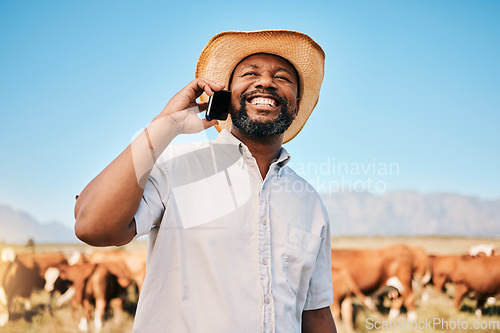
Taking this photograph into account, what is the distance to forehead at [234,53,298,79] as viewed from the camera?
6.90 feet

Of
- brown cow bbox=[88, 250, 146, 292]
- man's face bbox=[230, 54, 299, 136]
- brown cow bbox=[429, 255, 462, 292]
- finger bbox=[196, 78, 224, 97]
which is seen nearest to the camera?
finger bbox=[196, 78, 224, 97]

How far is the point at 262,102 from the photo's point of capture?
1.87m

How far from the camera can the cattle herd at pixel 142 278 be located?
816cm

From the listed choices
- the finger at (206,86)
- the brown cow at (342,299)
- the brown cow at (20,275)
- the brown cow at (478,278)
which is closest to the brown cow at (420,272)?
the brown cow at (478,278)

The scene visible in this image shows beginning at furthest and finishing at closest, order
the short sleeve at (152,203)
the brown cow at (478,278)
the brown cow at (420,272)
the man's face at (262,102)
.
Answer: the brown cow at (420,272), the brown cow at (478,278), the man's face at (262,102), the short sleeve at (152,203)

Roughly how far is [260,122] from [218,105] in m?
0.24

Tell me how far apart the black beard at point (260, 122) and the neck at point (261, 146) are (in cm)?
4

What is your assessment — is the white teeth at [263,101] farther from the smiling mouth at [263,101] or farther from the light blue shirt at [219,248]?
the light blue shirt at [219,248]

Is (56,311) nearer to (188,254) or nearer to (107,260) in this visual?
(107,260)

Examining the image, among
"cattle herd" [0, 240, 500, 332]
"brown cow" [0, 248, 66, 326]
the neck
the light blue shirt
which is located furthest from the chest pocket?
"brown cow" [0, 248, 66, 326]

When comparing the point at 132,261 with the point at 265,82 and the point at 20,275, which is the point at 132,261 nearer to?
the point at 20,275

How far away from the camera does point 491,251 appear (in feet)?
30.2

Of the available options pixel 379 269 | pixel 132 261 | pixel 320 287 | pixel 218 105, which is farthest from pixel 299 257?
pixel 132 261

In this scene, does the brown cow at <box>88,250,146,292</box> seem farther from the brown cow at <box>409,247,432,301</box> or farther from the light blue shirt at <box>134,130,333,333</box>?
the light blue shirt at <box>134,130,333,333</box>
